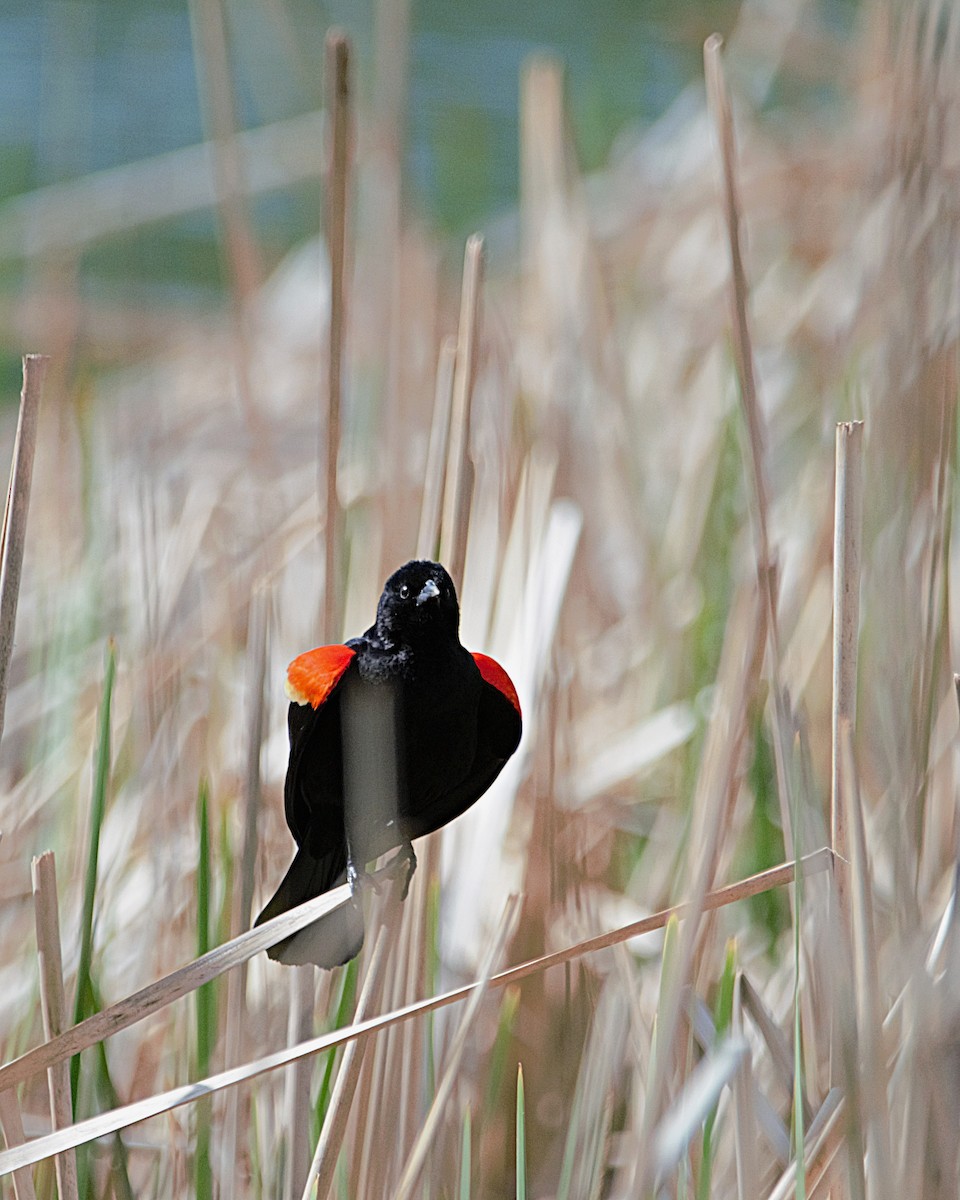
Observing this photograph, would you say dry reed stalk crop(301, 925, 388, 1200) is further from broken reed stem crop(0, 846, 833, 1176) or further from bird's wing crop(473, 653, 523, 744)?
bird's wing crop(473, 653, 523, 744)

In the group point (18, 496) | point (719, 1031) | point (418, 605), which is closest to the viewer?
point (418, 605)

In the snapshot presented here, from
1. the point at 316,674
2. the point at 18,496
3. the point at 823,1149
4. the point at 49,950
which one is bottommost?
the point at 823,1149

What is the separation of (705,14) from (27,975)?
362 centimetres

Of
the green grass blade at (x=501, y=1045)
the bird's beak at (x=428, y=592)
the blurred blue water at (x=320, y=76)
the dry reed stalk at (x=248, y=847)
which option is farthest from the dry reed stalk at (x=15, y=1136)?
the blurred blue water at (x=320, y=76)

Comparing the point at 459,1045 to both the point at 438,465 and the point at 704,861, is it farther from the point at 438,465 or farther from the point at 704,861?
the point at 438,465

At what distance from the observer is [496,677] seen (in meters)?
0.83

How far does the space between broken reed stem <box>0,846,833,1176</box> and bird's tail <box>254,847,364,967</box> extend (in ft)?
0.07

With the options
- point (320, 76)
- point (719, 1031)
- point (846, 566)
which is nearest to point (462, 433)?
point (846, 566)

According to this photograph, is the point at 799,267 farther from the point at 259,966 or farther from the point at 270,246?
the point at 270,246

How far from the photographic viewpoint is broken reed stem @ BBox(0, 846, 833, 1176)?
0.77m

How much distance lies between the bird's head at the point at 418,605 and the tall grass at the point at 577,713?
18 cm

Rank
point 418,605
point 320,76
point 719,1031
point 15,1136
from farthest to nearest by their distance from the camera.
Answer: point 320,76 < point 719,1031 < point 15,1136 < point 418,605

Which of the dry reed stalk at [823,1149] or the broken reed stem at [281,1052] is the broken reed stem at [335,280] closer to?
the broken reed stem at [281,1052]

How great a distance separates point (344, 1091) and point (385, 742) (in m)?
0.30
